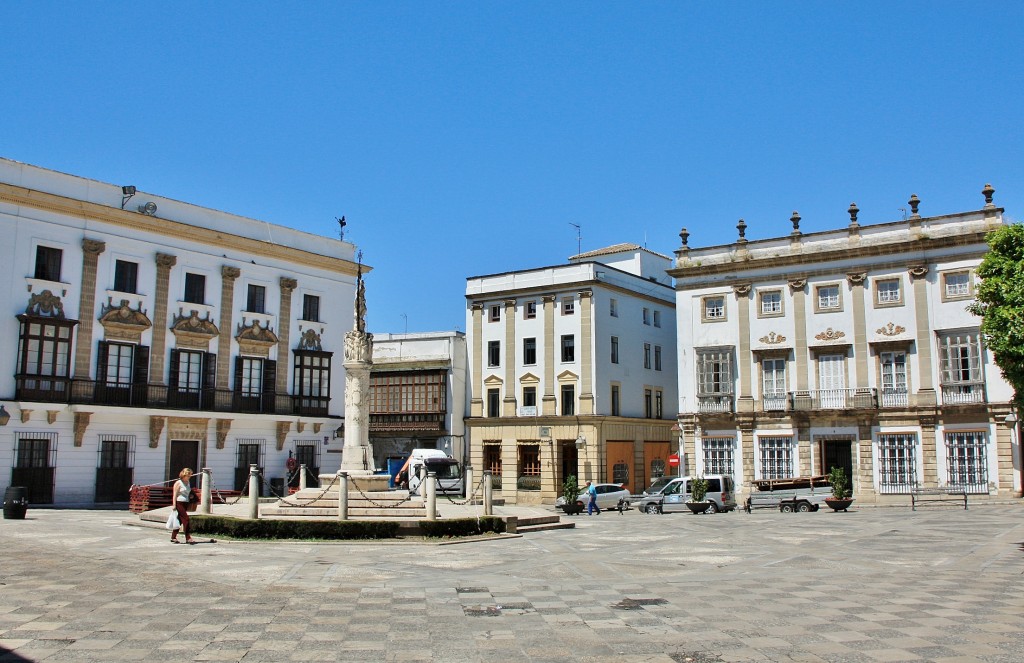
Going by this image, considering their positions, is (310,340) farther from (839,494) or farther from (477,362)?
(839,494)

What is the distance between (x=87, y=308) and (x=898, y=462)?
114 feet

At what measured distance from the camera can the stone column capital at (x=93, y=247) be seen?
3450 centimetres

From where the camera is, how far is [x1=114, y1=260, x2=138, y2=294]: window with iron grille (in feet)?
117

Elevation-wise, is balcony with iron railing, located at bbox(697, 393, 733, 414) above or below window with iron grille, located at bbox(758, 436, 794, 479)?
above

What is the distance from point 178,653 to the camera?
9.22m

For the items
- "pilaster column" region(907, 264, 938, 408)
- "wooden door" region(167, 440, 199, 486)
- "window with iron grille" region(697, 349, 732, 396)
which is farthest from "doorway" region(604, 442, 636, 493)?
"wooden door" region(167, 440, 199, 486)

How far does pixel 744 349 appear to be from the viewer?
42844 mm

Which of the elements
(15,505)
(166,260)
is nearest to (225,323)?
(166,260)

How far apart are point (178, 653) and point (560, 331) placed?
134ft

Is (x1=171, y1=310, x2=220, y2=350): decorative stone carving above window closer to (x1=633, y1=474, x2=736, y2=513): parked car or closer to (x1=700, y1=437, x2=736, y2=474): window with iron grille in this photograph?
(x1=633, y1=474, x2=736, y2=513): parked car

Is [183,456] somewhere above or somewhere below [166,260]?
below

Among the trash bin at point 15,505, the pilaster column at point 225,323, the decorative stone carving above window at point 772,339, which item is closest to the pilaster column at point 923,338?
the decorative stone carving above window at point 772,339

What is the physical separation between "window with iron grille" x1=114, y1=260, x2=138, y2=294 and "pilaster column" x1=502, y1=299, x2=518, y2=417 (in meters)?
21.4

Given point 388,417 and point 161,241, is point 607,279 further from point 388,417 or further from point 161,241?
point 161,241
